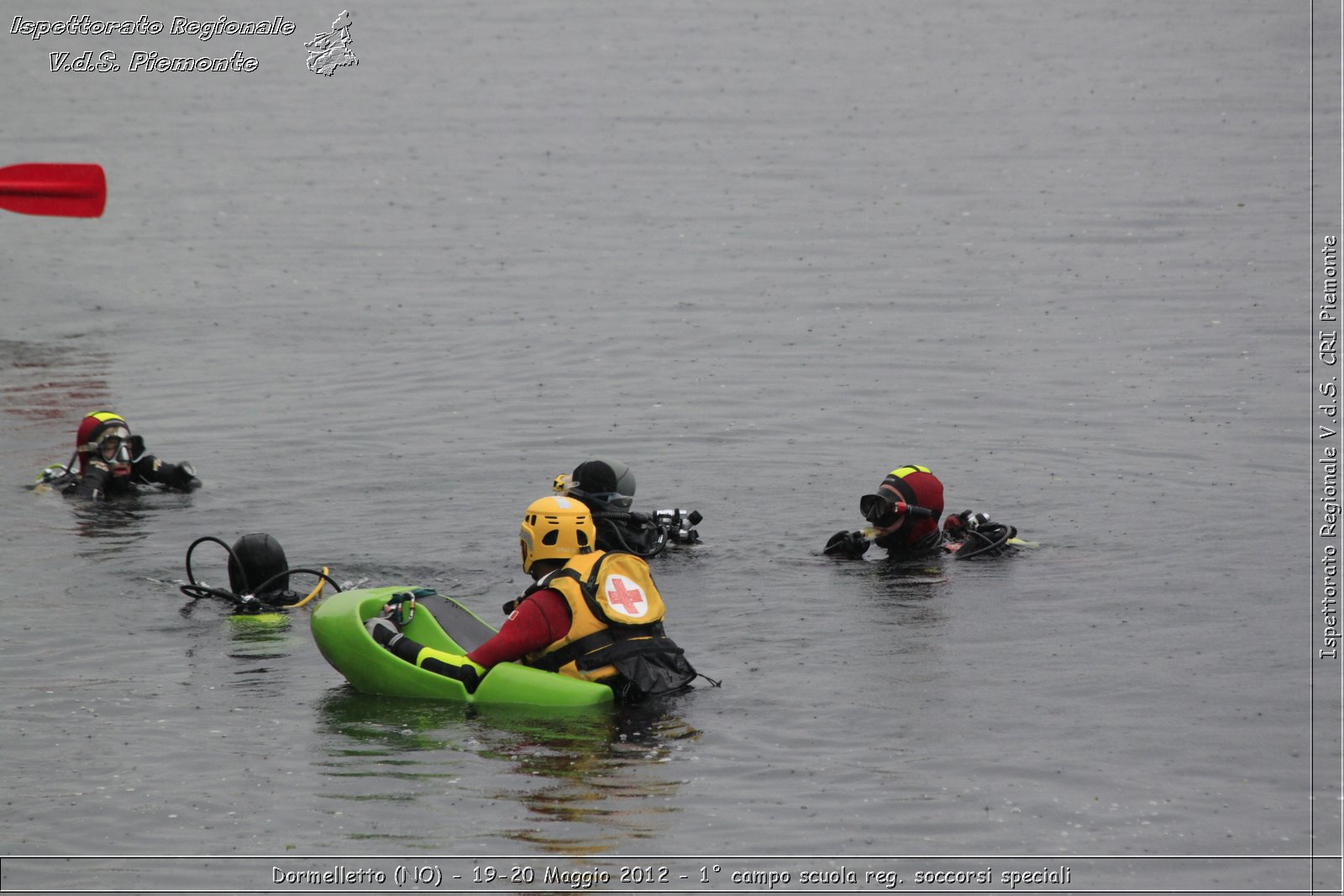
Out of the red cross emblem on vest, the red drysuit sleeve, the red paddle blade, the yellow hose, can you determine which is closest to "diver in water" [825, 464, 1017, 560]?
the red cross emblem on vest

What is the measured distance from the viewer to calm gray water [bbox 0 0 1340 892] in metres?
9.16

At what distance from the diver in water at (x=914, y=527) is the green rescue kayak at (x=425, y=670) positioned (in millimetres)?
3557

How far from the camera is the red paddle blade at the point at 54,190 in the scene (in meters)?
24.3

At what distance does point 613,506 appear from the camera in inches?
515

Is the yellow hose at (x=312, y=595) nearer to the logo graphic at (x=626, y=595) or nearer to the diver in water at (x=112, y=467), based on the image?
the logo graphic at (x=626, y=595)

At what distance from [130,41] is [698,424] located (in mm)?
35773

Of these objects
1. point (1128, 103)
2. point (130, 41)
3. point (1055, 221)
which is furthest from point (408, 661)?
point (130, 41)

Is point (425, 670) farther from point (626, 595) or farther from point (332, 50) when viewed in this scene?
point (332, 50)

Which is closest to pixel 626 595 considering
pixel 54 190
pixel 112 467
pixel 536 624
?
pixel 536 624

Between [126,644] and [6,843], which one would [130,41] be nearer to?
[126,644]

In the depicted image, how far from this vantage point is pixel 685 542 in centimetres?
1413

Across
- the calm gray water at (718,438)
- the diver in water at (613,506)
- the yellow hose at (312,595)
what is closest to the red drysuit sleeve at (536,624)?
the calm gray water at (718,438)

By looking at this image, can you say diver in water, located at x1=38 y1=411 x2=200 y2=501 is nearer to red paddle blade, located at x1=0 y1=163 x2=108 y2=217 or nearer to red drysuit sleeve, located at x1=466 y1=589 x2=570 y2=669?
red drysuit sleeve, located at x1=466 y1=589 x2=570 y2=669

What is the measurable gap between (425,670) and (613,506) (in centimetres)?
279
